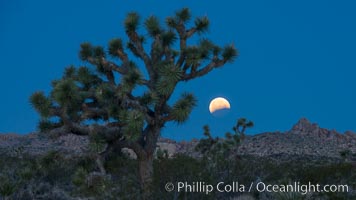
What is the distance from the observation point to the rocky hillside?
40.1m

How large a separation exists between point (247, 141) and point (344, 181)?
30227 mm

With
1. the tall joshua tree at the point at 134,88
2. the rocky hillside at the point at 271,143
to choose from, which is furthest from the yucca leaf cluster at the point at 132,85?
the rocky hillside at the point at 271,143

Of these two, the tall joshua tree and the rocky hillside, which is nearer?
the tall joshua tree

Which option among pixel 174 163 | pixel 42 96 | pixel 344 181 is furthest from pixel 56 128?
pixel 344 181

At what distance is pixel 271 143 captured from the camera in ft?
145

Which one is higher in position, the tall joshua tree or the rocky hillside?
the rocky hillside

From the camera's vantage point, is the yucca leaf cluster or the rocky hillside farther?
the rocky hillside

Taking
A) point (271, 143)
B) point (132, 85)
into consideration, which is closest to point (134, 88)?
point (132, 85)

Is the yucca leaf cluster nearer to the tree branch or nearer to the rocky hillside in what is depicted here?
the tree branch

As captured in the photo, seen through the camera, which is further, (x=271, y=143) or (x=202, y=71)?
(x=271, y=143)

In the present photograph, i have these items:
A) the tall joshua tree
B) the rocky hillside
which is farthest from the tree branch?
the rocky hillside

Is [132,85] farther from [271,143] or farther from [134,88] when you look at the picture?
[271,143]

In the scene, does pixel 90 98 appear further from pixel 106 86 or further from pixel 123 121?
pixel 123 121

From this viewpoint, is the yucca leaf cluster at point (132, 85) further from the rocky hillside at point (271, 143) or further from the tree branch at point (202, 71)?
the rocky hillside at point (271, 143)
